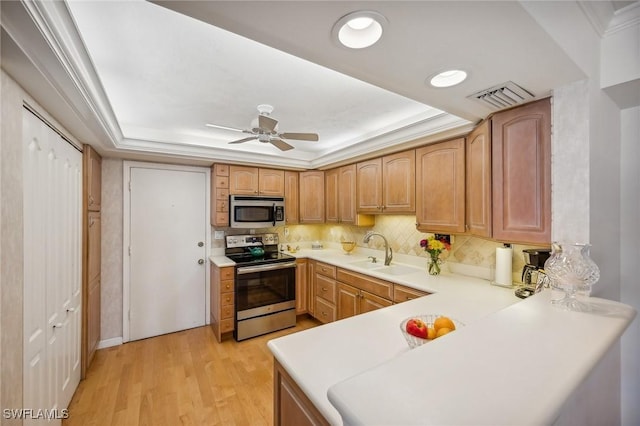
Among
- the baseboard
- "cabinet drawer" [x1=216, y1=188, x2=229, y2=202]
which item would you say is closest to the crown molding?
"cabinet drawer" [x1=216, y1=188, x2=229, y2=202]

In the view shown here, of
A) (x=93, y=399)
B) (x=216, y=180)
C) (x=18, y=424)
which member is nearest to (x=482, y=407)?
(x=18, y=424)

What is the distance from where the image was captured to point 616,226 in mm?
1375

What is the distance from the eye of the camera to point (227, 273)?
304 cm

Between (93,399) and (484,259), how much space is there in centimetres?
343

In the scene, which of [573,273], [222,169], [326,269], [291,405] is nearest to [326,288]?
[326,269]

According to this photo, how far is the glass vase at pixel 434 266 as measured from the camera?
2.52m

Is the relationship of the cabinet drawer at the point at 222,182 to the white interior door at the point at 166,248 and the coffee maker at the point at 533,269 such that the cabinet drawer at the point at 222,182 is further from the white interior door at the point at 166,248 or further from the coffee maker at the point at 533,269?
the coffee maker at the point at 533,269

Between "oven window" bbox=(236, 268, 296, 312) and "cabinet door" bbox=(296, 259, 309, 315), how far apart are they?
0.30 feet

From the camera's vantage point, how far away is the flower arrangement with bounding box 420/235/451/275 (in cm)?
244

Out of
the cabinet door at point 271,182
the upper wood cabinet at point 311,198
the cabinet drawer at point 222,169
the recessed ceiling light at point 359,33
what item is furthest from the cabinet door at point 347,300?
the recessed ceiling light at point 359,33

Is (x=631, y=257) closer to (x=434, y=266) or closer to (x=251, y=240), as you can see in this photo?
(x=434, y=266)

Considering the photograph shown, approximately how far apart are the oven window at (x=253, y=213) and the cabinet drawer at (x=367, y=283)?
1.23 meters

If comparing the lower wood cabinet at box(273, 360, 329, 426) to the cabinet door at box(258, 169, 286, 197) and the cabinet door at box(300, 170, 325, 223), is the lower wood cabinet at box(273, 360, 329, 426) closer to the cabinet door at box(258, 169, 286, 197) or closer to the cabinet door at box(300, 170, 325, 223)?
the cabinet door at box(258, 169, 286, 197)

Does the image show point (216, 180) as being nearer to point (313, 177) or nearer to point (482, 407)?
point (313, 177)
